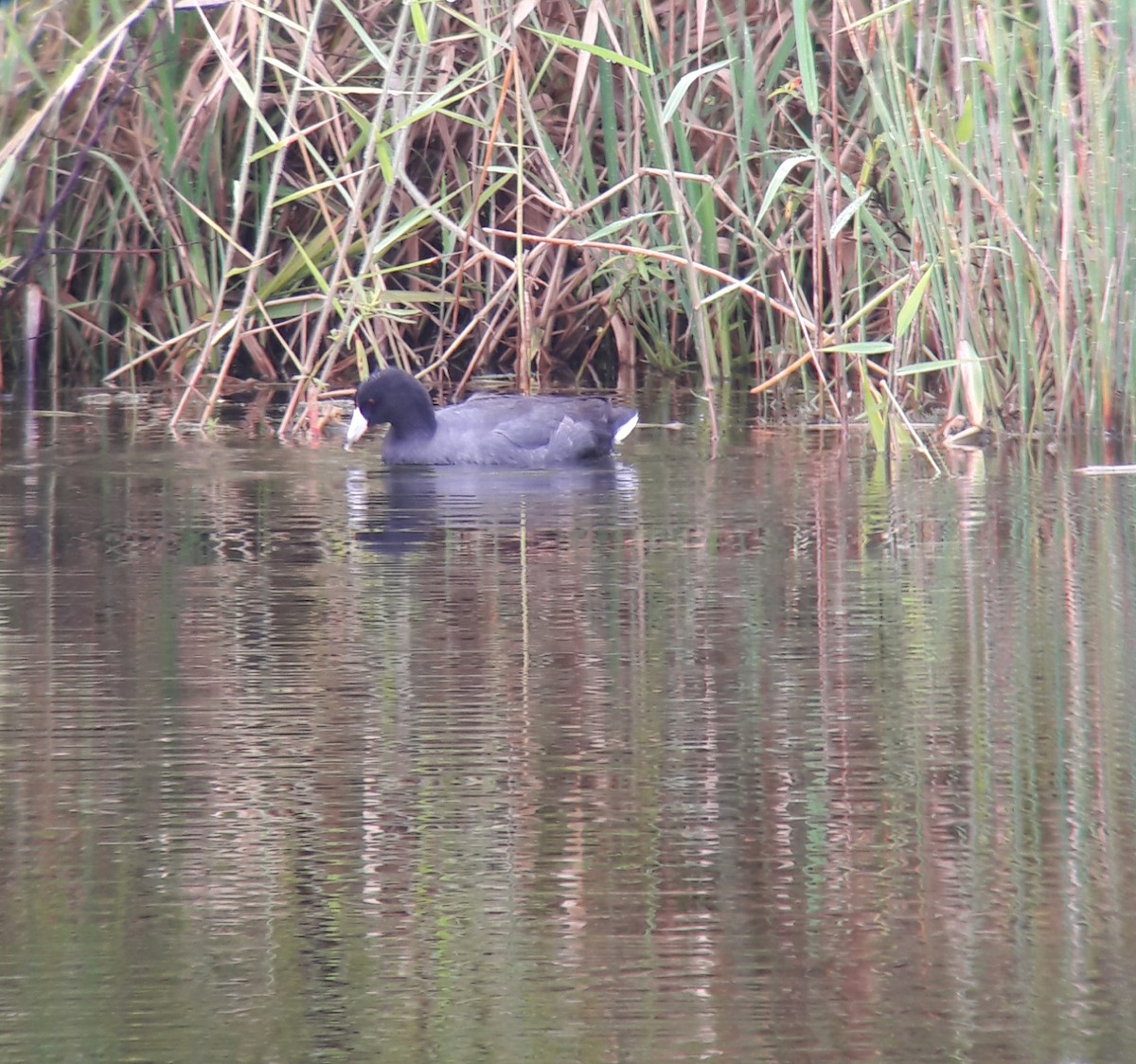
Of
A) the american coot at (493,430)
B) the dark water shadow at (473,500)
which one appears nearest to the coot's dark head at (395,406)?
the american coot at (493,430)

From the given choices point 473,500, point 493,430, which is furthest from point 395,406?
point 473,500

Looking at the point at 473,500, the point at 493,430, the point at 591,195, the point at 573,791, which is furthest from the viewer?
the point at 591,195

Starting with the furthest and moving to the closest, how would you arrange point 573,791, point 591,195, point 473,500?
point 591,195 → point 473,500 → point 573,791

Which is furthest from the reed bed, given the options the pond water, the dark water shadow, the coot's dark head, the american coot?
the pond water

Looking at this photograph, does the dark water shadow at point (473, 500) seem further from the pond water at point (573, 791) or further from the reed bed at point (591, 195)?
the reed bed at point (591, 195)

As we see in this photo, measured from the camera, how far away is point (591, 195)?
7547 mm

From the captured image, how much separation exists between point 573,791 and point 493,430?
139 inches

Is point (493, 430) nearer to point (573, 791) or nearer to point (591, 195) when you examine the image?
point (591, 195)

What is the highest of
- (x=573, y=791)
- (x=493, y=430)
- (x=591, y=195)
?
(x=591, y=195)

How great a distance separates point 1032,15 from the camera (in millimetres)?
6773

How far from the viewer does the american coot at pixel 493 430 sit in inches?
242

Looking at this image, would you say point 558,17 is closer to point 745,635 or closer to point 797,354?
point 797,354

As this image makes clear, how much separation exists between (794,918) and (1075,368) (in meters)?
3.85

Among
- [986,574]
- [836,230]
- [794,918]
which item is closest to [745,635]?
[986,574]
